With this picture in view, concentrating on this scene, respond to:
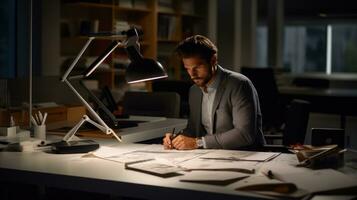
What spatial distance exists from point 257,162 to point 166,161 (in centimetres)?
39

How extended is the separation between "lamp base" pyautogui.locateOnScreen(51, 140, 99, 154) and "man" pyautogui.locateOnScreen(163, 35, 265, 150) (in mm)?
392

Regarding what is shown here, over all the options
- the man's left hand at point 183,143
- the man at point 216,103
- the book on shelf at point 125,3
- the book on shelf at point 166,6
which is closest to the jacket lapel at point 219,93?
the man at point 216,103

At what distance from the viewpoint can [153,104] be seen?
166 inches

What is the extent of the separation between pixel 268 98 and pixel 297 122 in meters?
2.38

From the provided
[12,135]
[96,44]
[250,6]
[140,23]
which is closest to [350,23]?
[250,6]

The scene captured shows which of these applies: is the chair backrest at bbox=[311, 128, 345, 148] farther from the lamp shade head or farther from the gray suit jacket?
the lamp shade head

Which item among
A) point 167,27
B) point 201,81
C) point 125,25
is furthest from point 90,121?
point 167,27

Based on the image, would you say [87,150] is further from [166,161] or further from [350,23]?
[350,23]

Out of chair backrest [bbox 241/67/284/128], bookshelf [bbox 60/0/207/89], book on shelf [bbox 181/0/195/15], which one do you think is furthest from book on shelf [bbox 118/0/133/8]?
chair backrest [bbox 241/67/284/128]

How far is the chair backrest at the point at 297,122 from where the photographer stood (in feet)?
12.1

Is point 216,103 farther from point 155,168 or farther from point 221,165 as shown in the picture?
point 155,168

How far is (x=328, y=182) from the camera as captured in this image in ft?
6.39

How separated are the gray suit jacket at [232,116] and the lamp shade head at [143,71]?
45cm

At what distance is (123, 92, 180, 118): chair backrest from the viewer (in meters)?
4.12
